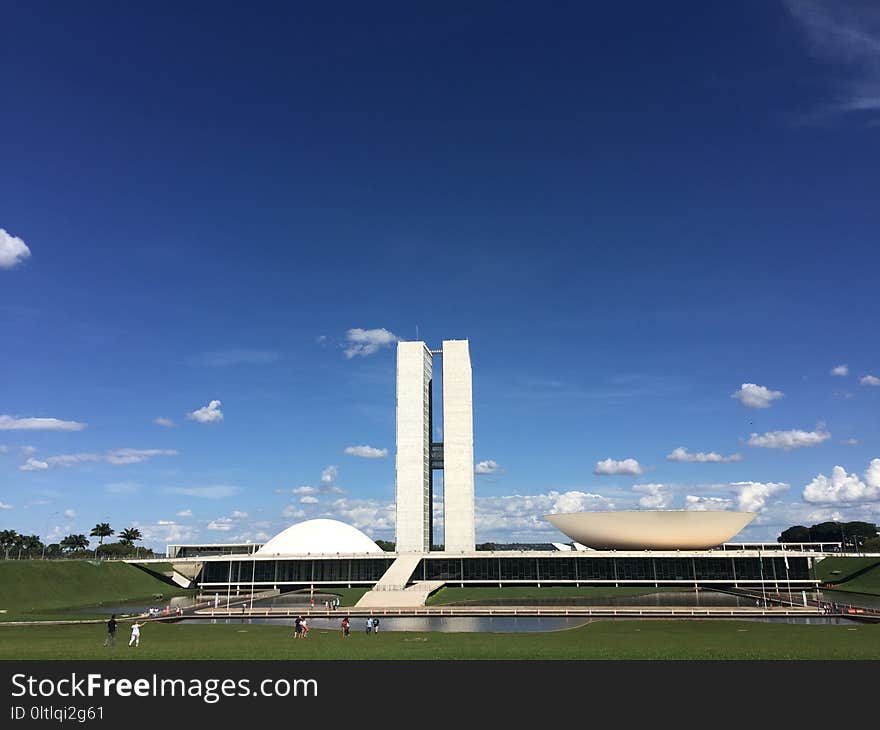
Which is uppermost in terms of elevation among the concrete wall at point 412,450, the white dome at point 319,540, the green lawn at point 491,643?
the concrete wall at point 412,450

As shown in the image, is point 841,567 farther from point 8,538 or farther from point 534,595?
point 8,538

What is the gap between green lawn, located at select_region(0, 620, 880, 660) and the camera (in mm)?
24641

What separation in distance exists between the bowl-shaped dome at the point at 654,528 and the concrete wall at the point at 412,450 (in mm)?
20613

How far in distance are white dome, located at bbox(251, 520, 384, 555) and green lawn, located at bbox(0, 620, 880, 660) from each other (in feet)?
161

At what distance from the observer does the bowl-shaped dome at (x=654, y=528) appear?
7206 cm

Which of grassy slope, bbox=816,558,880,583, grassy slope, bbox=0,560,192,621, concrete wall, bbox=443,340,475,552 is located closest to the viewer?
grassy slope, bbox=0,560,192,621

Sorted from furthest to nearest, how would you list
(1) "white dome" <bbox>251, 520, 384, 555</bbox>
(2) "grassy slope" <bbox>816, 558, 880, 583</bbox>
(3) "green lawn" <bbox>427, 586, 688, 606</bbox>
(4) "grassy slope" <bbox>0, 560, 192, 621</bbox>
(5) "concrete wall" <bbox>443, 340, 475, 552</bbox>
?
(5) "concrete wall" <bbox>443, 340, 475, 552</bbox>, (1) "white dome" <bbox>251, 520, 384, 555</bbox>, (2) "grassy slope" <bbox>816, 558, 880, 583</bbox>, (4) "grassy slope" <bbox>0, 560, 192, 621</bbox>, (3) "green lawn" <bbox>427, 586, 688, 606</bbox>

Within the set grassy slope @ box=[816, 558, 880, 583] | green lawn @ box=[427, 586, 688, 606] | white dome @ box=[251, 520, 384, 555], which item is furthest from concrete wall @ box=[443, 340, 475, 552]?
grassy slope @ box=[816, 558, 880, 583]

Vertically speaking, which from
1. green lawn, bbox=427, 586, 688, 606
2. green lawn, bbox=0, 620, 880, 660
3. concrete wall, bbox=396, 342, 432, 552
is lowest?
green lawn, bbox=427, 586, 688, 606

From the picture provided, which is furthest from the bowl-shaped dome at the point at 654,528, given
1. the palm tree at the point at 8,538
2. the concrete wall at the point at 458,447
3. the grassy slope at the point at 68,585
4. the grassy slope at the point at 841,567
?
the palm tree at the point at 8,538

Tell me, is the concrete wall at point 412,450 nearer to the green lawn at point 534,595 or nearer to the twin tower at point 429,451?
the twin tower at point 429,451

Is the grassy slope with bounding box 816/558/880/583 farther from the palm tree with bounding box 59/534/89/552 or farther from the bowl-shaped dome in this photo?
the palm tree with bounding box 59/534/89/552
